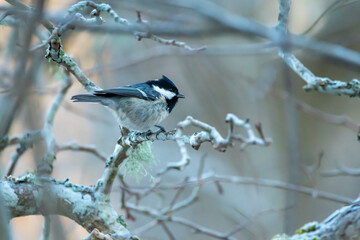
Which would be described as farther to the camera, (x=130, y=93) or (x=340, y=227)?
(x=130, y=93)

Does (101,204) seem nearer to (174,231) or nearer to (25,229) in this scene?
(174,231)

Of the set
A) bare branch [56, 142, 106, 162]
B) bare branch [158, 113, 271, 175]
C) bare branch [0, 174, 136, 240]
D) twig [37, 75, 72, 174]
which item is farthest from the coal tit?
bare branch [158, 113, 271, 175]

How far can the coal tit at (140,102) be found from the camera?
3.48 meters

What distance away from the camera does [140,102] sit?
3740 millimetres

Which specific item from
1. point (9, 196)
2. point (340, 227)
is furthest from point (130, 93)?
point (340, 227)

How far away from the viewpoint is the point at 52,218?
1.36 metres

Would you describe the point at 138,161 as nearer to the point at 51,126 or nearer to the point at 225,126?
the point at 51,126

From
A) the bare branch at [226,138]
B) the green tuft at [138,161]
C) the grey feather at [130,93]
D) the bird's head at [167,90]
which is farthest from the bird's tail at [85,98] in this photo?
the bare branch at [226,138]

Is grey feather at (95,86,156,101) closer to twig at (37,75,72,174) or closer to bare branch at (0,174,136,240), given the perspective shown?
twig at (37,75,72,174)

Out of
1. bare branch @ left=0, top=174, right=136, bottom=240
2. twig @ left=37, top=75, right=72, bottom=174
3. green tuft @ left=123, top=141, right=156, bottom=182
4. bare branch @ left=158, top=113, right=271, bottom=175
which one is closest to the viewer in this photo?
bare branch @ left=158, top=113, right=271, bottom=175

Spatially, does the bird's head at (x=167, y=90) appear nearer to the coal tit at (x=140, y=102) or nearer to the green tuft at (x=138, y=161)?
the coal tit at (x=140, y=102)

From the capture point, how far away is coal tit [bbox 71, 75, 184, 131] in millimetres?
3480

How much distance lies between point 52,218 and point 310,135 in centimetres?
615

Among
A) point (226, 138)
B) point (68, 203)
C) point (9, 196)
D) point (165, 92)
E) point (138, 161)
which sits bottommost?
A: point (9, 196)
